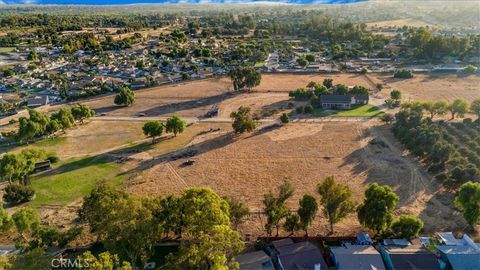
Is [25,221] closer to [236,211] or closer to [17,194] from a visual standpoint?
[17,194]

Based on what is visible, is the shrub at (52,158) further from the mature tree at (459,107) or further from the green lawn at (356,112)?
the mature tree at (459,107)


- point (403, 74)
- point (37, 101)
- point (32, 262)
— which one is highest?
point (32, 262)

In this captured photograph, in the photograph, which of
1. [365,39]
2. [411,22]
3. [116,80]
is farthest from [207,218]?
[411,22]

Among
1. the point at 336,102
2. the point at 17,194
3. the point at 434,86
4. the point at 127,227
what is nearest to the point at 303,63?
the point at 434,86

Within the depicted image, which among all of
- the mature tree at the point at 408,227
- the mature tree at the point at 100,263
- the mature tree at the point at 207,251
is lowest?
the mature tree at the point at 408,227

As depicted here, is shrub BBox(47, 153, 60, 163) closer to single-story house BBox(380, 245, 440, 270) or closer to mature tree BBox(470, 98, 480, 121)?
single-story house BBox(380, 245, 440, 270)

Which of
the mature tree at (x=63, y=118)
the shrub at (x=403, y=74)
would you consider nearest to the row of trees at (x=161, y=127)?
the mature tree at (x=63, y=118)
